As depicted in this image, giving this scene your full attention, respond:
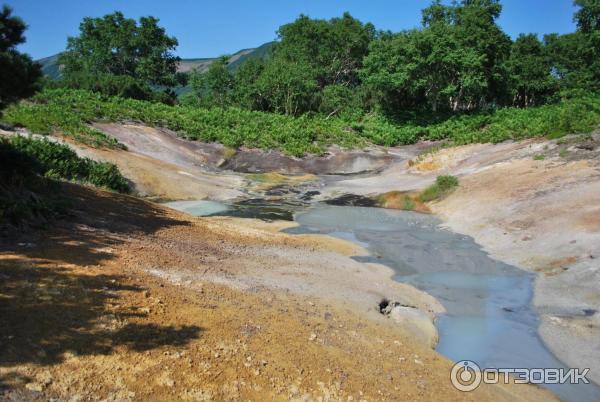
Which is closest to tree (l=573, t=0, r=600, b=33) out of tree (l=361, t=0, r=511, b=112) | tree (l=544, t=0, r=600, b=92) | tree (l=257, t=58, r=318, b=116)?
tree (l=544, t=0, r=600, b=92)

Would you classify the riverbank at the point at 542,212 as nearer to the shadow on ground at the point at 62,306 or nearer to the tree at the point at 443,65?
the shadow on ground at the point at 62,306

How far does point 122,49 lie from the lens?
184 ft

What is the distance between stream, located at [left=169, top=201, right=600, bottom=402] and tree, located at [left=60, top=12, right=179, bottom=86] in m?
40.8

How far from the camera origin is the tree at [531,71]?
156ft

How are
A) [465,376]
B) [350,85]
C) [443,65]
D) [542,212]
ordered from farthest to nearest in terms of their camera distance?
[350,85] < [443,65] < [542,212] < [465,376]

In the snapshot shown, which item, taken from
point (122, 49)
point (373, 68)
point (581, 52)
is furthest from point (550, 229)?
point (122, 49)

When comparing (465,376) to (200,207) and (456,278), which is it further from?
(200,207)

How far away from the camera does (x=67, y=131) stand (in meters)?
24.2

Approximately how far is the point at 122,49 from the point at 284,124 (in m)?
27.8

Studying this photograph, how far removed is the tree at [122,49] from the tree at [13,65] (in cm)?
4879

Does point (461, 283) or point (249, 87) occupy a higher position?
point (249, 87)

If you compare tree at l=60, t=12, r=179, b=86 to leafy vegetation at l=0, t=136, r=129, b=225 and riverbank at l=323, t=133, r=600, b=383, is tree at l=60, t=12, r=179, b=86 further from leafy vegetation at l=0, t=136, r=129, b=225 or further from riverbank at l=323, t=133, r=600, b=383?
leafy vegetation at l=0, t=136, r=129, b=225

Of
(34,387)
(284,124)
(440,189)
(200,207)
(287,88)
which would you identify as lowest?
(200,207)

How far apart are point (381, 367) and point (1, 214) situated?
6.65 meters
